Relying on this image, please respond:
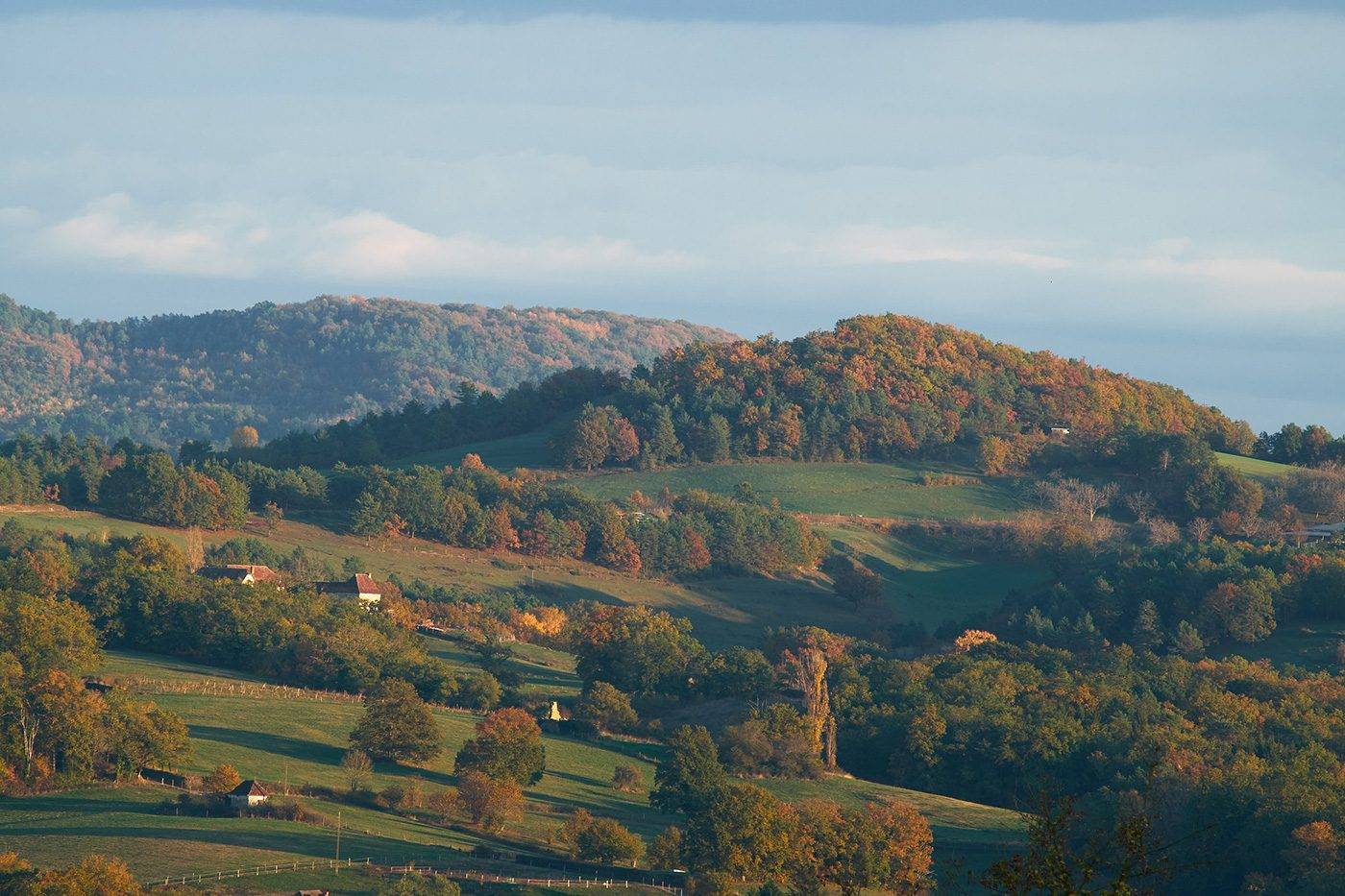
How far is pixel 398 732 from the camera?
72688 millimetres

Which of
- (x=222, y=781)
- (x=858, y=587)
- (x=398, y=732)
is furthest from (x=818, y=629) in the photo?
(x=222, y=781)

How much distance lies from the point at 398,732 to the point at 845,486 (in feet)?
286

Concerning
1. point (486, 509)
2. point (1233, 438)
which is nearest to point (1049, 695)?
point (486, 509)

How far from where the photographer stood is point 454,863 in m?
57.7

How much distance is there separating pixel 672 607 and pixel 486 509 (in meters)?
18.0

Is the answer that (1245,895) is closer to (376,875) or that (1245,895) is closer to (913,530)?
(376,875)

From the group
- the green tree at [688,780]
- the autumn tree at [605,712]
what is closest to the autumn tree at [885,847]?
the green tree at [688,780]

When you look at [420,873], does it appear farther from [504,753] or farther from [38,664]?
[38,664]

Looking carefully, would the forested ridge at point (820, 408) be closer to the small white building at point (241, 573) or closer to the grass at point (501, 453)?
the grass at point (501, 453)

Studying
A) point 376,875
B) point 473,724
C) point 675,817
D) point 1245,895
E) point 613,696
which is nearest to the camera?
point 376,875

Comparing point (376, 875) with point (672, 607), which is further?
point (672, 607)

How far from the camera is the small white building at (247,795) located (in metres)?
62.6

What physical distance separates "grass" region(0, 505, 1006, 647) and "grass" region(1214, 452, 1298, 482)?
31.6 meters

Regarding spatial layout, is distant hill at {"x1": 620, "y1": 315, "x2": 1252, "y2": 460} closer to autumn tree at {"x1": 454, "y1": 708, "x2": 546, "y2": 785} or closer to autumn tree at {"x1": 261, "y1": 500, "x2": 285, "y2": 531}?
autumn tree at {"x1": 261, "y1": 500, "x2": 285, "y2": 531}
